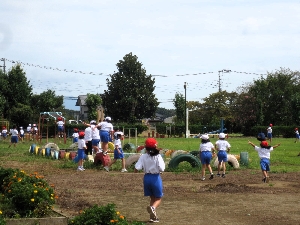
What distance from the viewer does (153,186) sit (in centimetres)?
1058

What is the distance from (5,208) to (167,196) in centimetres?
447

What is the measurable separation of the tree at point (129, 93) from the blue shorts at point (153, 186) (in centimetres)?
6125

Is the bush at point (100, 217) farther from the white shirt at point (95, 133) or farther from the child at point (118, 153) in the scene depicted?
the white shirt at point (95, 133)

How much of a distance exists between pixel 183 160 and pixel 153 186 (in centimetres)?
1055

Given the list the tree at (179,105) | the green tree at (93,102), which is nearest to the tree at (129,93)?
the green tree at (93,102)

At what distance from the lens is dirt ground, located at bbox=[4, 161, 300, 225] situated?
422 inches

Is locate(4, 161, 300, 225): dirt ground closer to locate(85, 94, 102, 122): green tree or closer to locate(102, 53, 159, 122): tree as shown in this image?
locate(102, 53, 159, 122): tree

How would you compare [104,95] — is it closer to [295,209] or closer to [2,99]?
[2,99]

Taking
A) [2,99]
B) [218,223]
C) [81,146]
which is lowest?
[218,223]

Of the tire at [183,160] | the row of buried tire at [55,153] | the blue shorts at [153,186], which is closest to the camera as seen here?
the blue shorts at [153,186]

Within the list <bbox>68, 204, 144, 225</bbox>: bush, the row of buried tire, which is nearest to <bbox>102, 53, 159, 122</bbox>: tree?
the row of buried tire

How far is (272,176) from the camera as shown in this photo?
18531mm

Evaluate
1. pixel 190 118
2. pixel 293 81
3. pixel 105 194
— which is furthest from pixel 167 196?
pixel 190 118

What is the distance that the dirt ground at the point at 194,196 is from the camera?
10719mm
